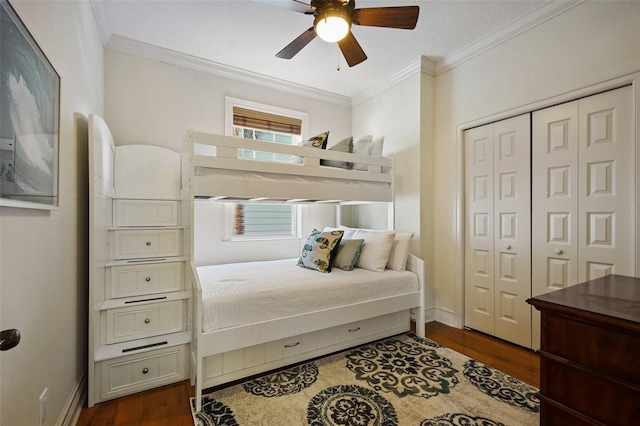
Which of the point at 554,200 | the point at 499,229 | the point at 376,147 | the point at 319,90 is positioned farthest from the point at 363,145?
the point at 554,200

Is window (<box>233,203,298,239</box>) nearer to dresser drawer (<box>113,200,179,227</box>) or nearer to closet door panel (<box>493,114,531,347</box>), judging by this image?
dresser drawer (<box>113,200,179,227</box>)

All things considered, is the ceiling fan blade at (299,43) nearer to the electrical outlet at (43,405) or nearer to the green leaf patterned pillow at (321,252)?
the green leaf patterned pillow at (321,252)

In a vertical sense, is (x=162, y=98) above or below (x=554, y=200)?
above

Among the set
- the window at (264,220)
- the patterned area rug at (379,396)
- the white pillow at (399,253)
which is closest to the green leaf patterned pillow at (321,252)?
the white pillow at (399,253)

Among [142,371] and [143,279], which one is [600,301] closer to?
[142,371]

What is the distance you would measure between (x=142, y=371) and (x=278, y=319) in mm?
923

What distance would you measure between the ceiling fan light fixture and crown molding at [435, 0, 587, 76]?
1.67m

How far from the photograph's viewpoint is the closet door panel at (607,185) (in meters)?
1.93

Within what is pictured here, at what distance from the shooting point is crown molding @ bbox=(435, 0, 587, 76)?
2.21 metres

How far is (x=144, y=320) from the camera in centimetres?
200

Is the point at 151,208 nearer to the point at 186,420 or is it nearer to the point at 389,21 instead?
the point at 186,420

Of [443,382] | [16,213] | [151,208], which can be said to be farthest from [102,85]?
[443,382]

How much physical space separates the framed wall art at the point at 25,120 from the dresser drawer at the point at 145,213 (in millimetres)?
838

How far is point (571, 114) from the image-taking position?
7.20 ft
